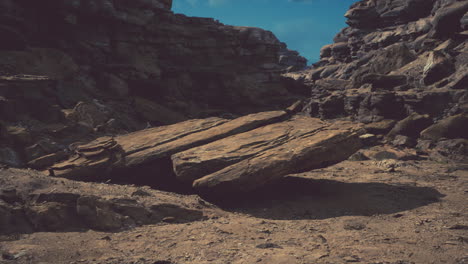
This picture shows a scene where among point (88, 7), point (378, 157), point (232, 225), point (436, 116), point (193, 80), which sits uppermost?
point (88, 7)

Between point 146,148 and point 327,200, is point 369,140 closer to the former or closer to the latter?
point 327,200

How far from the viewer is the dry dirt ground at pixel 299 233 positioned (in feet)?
22.5

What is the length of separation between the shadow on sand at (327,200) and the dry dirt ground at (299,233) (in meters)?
0.03

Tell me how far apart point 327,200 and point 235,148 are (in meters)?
3.76

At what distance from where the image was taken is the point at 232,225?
9102 millimetres

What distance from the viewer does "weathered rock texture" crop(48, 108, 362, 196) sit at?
1096 cm

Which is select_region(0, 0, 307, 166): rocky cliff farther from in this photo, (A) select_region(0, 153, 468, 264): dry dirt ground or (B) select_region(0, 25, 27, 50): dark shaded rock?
(A) select_region(0, 153, 468, 264): dry dirt ground

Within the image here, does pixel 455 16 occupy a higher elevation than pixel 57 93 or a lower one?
higher

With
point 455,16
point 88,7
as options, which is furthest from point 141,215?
point 455,16

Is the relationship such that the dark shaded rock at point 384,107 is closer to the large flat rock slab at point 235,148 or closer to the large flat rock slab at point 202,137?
the large flat rock slab at point 202,137

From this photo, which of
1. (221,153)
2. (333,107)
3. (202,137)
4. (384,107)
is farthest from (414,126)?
(221,153)

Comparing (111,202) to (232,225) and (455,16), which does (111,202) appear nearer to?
(232,225)

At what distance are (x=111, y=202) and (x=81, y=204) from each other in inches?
31.2

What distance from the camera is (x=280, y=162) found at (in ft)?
35.6
